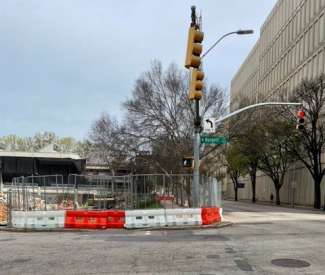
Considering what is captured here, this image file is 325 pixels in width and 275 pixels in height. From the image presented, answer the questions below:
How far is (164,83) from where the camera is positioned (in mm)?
41406

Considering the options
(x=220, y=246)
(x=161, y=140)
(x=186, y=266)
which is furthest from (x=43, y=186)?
(x=161, y=140)

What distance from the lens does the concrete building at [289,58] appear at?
54731mm

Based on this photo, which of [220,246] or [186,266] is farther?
[220,246]

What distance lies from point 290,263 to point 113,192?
45.6ft

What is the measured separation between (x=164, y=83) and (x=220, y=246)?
29.1m

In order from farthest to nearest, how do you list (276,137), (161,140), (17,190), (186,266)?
(276,137) → (161,140) → (17,190) → (186,266)

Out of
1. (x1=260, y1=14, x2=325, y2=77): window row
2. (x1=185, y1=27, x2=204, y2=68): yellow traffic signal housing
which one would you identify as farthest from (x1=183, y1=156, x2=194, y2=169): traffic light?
(x1=260, y1=14, x2=325, y2=77): window row

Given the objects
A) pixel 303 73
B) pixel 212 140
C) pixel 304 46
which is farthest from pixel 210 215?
pixel 304 46

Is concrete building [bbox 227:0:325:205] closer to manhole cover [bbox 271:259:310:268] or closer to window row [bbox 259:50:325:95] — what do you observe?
window row [bbox 259:50:325:95]

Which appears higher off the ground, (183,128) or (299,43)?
(299,43)

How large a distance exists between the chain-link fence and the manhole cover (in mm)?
11897

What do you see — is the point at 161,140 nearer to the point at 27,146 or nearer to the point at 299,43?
the point at 299,43

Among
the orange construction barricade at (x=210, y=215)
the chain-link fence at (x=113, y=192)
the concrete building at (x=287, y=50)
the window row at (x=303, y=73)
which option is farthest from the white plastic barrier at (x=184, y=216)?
the window row at (x=303, y=73)

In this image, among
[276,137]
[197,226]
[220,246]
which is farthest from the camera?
[276,137]
